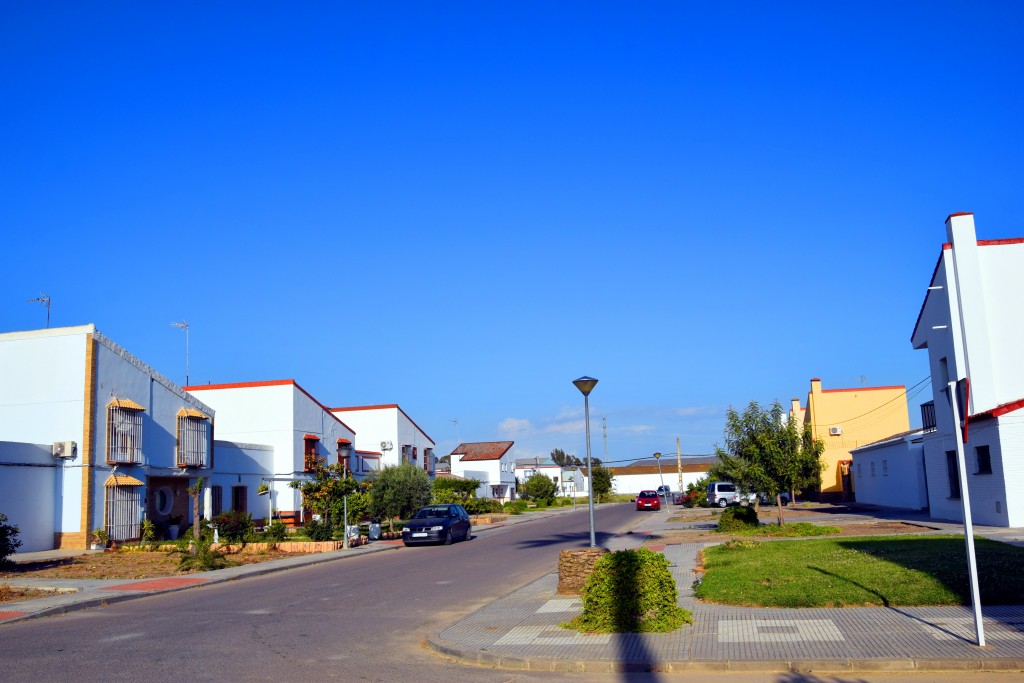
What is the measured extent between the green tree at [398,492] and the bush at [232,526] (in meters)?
12.2

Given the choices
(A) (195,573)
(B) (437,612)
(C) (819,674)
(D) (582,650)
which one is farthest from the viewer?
(A) (195,573)

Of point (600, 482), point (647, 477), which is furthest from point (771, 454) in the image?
point (647, 477)

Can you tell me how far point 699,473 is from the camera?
398ft

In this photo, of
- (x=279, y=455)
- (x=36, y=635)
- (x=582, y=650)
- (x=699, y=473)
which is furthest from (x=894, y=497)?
(x=699, y=473)

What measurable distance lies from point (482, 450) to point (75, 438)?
58.0m

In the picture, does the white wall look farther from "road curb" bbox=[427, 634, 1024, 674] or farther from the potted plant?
the potted plant

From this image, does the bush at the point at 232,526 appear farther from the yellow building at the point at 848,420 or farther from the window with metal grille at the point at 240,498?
the yellow building at the point at 848,420

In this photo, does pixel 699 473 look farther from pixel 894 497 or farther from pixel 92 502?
pixel 92 502

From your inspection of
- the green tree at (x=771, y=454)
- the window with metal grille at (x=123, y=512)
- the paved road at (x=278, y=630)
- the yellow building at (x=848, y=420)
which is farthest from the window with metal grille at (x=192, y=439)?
the yellow building at (x=848, y=420)

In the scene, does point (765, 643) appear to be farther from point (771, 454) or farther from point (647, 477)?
point (647, 477)

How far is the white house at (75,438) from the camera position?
27.0 meters

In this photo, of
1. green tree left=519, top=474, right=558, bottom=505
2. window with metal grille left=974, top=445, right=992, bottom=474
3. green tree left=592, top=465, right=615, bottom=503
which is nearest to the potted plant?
window with metal grille left=974, top=445, right=992, bottom=474

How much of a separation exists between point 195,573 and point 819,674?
17.3m

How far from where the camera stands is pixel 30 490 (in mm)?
26703
